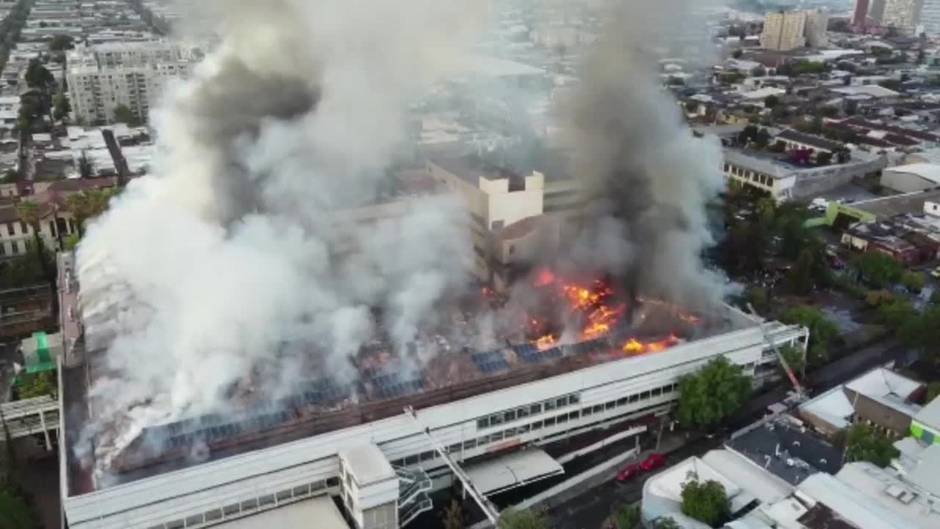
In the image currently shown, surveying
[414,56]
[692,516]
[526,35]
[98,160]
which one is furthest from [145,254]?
[526,35]

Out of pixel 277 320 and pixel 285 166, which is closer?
pixel 277 320

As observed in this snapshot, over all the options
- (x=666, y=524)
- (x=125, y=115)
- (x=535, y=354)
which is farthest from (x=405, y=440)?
(x=125, y=115)

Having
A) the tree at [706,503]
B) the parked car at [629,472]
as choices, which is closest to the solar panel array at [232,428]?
the parked car at [629,472]

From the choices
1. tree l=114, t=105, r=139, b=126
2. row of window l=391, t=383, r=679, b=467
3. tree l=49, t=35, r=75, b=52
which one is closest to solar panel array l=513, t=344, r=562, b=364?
row of window l=391, t=383, r=679, b=467

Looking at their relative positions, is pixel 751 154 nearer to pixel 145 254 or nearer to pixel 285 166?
pixel 285 166

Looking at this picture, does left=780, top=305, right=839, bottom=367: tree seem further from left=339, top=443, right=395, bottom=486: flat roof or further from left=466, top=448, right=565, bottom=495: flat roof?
left=339, top=443, right=395, bottom=486: flat roof

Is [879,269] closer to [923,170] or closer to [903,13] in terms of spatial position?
[923,170]

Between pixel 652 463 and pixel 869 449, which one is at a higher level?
pixel 869 449

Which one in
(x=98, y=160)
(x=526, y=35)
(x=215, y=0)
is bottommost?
(x=98, y=160)
